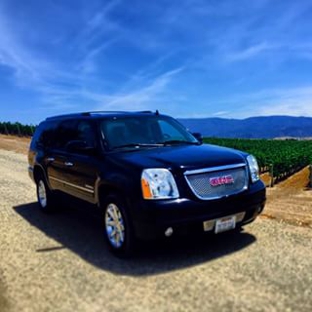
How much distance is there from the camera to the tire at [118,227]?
5382mm

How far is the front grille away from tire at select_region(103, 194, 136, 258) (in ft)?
3.14

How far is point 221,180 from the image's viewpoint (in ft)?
17.6

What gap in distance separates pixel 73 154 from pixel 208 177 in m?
2.63

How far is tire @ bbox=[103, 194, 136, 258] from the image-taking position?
5382 millimetres

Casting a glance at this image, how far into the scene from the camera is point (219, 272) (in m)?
4.88

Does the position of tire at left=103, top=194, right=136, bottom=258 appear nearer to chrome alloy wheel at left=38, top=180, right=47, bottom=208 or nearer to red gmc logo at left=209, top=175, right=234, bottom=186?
red gmc logo at left=209, top=175, right=234, bottom=186

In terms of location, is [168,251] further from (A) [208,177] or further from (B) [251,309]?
(B) [251,309]

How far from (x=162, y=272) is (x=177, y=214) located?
722mm

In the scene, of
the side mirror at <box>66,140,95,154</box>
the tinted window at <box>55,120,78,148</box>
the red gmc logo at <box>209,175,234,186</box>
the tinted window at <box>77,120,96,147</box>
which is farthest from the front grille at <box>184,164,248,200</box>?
the tinted window at <box>55,120,78,148</box>

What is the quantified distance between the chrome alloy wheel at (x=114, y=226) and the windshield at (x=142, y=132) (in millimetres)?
991

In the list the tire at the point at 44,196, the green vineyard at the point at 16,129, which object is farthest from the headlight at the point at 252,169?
the green vineyard at the point at 16,129

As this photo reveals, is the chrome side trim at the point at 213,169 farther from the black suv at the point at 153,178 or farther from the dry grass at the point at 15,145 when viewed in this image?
the dry grass at the point at 15,145

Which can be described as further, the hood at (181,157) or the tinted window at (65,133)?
the tinted window at (65,133)

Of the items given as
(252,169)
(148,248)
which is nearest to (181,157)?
A: (252,169)
